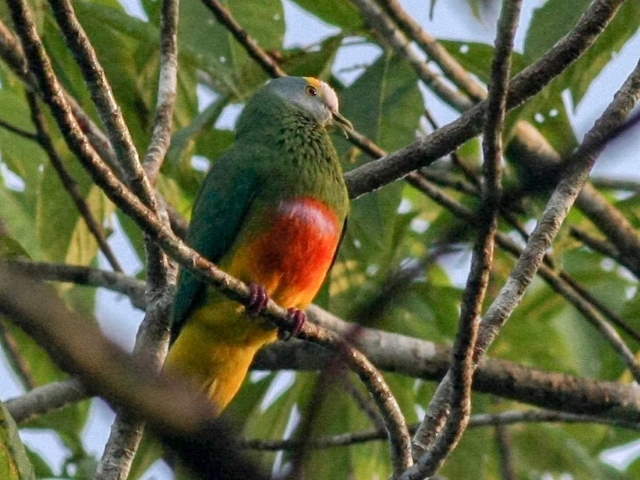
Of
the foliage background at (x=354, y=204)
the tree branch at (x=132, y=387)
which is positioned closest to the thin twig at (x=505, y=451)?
the foliage background at (x=354, y=204)

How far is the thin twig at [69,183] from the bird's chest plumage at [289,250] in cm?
108

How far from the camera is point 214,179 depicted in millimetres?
3889

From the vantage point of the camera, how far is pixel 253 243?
3.54 m

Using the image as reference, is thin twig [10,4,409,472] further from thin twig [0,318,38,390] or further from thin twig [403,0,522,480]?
thin twig [0,318,38,390]

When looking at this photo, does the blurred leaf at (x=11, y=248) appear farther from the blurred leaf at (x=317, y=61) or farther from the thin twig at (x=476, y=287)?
the thin twig at (x=476, y=287)

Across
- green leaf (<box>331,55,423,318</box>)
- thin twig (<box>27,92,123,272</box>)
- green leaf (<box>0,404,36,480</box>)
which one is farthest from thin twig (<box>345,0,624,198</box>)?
green leaf (<box>0,404,36,480</box>)

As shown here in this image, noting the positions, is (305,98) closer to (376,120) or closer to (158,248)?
(376,120)

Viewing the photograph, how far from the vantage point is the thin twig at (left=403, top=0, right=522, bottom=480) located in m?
1.99

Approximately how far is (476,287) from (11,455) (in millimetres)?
955

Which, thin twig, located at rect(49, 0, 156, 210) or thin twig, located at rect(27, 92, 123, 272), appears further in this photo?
thin twig, located at rect(27, 92, 123, 272)

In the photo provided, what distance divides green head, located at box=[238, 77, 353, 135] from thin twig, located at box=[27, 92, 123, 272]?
2.29ft

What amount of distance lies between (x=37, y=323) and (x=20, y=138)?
3.97 metres

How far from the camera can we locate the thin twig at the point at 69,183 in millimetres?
4244

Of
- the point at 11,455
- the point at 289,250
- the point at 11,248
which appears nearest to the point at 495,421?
the point at 289,250
